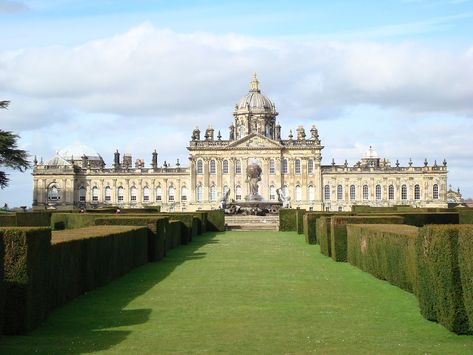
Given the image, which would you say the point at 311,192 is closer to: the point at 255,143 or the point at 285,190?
the point at 285,190

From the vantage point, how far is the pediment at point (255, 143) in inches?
3312

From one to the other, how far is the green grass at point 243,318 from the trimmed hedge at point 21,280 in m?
0.22

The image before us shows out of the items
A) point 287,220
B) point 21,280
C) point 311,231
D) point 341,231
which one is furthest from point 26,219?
point 21,280

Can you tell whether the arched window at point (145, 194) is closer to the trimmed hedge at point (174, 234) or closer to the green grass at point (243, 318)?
the trimmed hedge at point (174, 234)

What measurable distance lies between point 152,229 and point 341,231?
183 inches

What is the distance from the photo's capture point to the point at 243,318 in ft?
36.2

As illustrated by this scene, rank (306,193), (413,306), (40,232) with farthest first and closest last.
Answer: (306,193)
(413,306)
(40,232)

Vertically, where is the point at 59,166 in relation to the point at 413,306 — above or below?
above

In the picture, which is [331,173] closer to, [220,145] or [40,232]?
[220,145]

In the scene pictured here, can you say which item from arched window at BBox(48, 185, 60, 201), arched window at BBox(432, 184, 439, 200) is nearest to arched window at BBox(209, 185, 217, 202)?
arched window at BBox(48, 185, 60, 201)

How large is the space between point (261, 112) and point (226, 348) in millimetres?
81053

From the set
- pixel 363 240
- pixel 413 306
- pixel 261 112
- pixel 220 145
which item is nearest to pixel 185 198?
pixel 220 145

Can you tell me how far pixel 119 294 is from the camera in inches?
544

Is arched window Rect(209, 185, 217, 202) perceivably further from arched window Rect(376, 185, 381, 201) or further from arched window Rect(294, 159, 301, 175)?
arched window Rect(376, 185, 381, 201)
